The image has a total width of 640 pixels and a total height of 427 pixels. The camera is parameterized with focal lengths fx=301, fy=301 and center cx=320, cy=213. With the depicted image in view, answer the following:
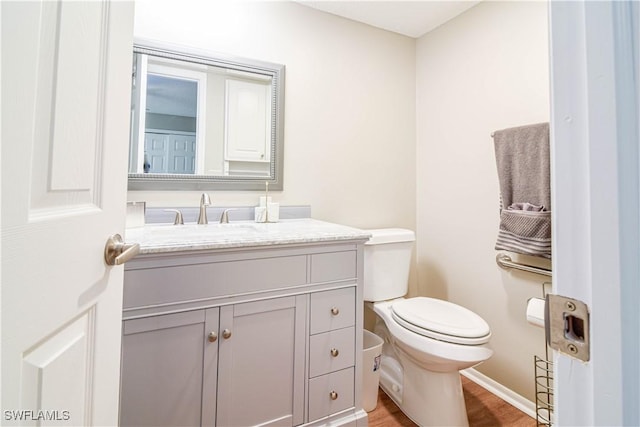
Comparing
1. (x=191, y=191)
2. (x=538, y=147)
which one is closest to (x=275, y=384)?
(x=191, y=191)

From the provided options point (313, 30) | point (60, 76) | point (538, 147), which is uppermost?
point (313, 30)

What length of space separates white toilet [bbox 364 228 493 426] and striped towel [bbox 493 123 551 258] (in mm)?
428

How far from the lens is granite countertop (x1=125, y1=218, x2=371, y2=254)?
103cm

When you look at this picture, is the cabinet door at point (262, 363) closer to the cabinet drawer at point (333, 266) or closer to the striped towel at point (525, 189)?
the cabinet drawer at point (333, 266)

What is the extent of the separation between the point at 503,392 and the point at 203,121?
2.20 m

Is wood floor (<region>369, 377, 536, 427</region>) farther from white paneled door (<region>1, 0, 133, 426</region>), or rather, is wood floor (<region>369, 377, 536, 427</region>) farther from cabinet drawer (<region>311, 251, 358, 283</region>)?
white paneled door (<region>1, 0, 133, 426</region>)

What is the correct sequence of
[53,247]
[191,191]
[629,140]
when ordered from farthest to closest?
[191,191] < [53,247] < [629,140]

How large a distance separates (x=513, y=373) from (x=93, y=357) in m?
1.92

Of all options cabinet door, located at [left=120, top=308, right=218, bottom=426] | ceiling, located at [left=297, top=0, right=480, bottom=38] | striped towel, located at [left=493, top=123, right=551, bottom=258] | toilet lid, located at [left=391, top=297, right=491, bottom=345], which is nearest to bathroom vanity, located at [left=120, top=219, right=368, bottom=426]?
cabinet door, located at [left=120, top=308, right=218, bottom=426]

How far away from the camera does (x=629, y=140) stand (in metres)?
0.32

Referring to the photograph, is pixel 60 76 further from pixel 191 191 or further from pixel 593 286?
pixel 191 191

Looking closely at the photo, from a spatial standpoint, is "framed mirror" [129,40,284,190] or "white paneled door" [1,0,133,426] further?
"framed mirror" [129,40,284,190]

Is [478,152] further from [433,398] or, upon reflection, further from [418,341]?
[433,398]

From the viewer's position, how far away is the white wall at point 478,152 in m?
1.55
